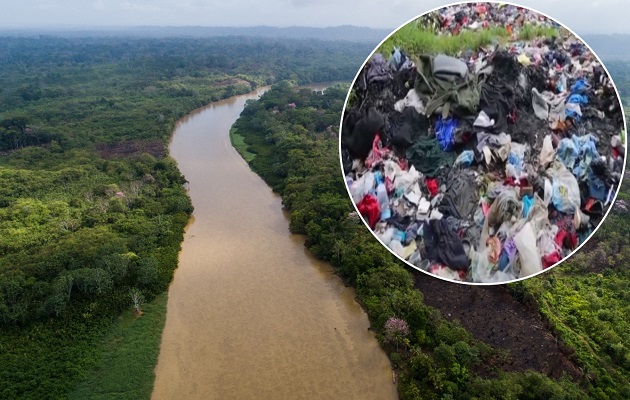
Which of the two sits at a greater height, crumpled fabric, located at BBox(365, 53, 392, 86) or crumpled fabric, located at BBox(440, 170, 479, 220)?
crumpled fabric, located at BBox(365, 53, 392, 86)

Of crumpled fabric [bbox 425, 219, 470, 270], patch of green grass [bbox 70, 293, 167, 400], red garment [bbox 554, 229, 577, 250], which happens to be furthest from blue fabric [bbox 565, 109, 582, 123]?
patch of green grass [bbox 70, 293, 167, 400]

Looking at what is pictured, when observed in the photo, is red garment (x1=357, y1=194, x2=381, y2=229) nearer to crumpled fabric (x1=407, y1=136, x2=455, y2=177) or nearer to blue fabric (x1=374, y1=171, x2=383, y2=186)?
blue fabric (x1=374, y1=171, x2=383, y2=186)

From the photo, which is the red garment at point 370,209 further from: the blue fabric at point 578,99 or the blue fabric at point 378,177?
the blue fabric at point 578,99

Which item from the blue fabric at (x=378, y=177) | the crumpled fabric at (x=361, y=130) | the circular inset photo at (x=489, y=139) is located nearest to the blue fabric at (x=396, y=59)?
the circular inset photo at (x=489, y=139)

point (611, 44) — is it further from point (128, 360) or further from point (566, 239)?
point (566, 239)

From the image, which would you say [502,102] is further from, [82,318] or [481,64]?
[82,318]

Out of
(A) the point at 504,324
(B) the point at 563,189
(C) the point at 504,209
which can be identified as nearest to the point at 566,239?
(B) the point at 563,189

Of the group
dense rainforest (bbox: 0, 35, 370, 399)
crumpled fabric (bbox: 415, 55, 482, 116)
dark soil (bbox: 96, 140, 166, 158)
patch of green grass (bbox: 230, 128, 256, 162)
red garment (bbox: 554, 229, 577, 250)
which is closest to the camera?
crumpled fabric (bbox: 415, 55, 482, 116)

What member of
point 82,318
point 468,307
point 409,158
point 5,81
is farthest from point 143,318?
point 5,81
